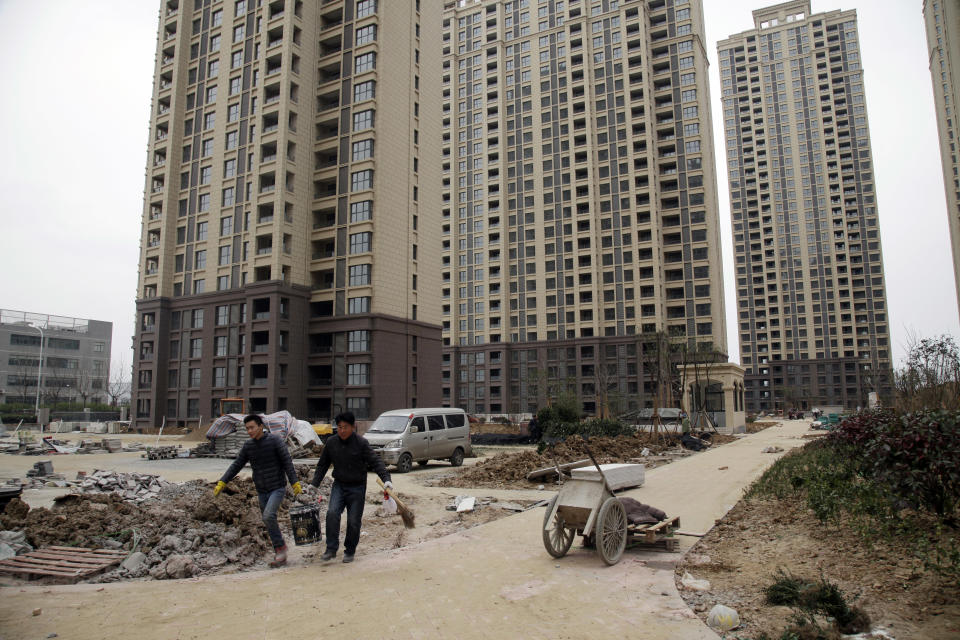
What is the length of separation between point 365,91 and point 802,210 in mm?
98319

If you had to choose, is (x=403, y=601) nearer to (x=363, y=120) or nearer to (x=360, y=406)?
(x=360, y=406)

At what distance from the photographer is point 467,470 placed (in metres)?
18.0

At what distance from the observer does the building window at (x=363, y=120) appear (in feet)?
153

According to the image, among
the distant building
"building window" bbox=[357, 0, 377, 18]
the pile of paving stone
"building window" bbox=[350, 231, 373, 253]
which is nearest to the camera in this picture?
the pile of paving stone

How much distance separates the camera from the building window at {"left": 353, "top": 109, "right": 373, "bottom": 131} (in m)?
46.6

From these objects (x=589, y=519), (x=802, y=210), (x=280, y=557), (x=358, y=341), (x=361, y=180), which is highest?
(x=802, y=210)

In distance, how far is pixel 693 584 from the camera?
20.7 feet

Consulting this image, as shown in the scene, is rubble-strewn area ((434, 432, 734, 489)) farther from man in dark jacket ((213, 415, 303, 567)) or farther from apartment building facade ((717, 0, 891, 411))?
apartment building facade ((717, 0, 891, 411))

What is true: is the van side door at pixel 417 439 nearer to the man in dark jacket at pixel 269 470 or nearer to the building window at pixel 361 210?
the man in dark jacket at pixel 269 470

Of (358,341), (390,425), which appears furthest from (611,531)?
(358,341)

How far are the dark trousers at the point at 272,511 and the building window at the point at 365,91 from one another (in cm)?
4438

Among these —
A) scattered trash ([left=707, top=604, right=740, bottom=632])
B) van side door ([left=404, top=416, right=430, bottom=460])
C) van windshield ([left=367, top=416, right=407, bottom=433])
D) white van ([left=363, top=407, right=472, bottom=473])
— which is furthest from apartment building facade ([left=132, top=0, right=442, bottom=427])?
scattered trash ([left=707, top=604, right=740, bottom=632])

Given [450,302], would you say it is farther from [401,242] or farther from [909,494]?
[909,494]

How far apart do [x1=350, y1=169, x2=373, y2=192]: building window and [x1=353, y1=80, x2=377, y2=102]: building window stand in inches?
243
